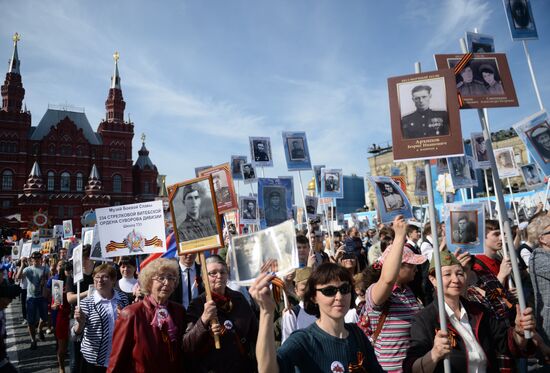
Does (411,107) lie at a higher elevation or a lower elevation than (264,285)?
higher

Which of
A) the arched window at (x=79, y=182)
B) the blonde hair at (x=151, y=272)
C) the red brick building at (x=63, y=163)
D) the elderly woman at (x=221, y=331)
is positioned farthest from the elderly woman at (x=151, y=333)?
the arched window at (x=79, y=182)

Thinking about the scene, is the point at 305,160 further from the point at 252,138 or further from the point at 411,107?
the point at 411,107

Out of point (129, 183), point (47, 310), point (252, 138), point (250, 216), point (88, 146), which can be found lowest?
point (47, 310)

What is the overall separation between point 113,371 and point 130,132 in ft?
226

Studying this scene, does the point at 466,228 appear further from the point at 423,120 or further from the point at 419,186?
the point at 419,186

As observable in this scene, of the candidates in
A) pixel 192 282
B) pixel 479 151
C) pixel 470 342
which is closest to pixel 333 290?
pixel 470 342

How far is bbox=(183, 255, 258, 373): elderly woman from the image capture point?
9.85 feet

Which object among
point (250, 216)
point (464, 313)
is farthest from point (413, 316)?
point (250, 216)

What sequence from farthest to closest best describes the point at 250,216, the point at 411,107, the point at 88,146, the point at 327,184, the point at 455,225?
the point at 88,146
the point at 327,184
the point at 250,216
the point at 455,225
the point at 411,107

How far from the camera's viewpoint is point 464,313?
9.52 feet

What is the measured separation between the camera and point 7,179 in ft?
187

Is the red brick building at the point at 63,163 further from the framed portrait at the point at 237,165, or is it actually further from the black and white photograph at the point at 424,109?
the black and white photograph at the point at 424,109

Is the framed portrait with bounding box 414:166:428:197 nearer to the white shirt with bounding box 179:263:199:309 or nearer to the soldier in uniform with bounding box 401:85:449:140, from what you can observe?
the white shirt with bounding box 179:263:199:309

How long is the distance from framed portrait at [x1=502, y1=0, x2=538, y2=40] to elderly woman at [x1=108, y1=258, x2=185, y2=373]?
24.5 feet
